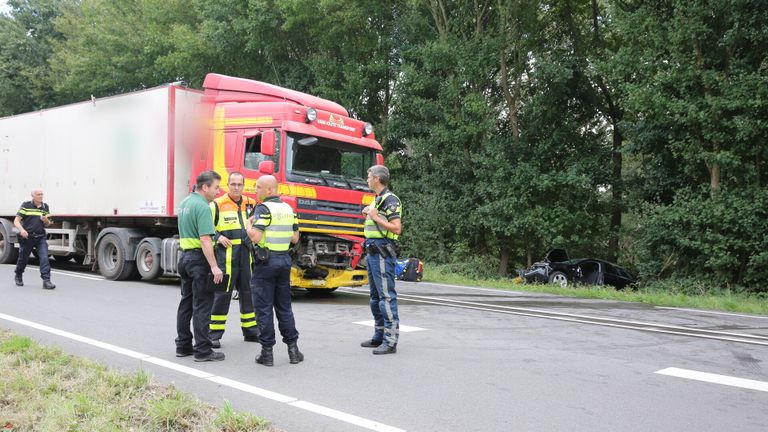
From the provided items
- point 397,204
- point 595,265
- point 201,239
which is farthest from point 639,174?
point 201,239

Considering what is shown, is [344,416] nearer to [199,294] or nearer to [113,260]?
[199,294]

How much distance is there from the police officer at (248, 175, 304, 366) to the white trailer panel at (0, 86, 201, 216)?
6.38 m

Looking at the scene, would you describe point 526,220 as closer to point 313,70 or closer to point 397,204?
point 313,70

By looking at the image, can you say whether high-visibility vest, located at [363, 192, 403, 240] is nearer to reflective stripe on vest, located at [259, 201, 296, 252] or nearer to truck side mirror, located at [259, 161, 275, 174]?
reflective stripe on vest, located at [259, 201, 296, 252]

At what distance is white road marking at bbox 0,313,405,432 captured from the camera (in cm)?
446

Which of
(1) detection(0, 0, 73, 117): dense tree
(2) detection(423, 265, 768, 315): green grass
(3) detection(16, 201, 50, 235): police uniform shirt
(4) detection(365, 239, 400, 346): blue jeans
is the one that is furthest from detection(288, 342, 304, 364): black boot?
(1) detection(0, 0, 73, 117): dense tree

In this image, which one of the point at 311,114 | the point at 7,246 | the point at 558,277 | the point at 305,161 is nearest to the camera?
the point at 305,161

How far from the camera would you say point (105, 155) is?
44.1ft

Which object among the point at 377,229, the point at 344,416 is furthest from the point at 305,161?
the point at 344,416

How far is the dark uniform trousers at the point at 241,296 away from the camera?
661 cm

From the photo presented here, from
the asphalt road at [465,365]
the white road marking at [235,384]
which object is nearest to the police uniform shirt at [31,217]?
the asphalt road at [465,365]

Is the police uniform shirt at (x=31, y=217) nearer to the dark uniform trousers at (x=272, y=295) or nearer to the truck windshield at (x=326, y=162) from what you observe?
the truck windshield at (x=326, y=162)

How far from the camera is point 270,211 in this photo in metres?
6.09

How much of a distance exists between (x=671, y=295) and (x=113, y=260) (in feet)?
37.6
